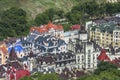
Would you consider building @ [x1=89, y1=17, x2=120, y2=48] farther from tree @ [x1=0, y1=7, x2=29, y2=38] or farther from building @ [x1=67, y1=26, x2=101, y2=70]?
tree @ [x1=0, y1=7, x2=29, y2=38]

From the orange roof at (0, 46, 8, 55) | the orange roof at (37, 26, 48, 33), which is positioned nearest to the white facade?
the orange roof at (0, 46, 8, 55)

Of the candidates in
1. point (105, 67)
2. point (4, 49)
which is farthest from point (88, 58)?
point (4, 49)

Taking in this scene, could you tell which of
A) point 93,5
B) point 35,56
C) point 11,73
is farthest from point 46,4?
point 11,73

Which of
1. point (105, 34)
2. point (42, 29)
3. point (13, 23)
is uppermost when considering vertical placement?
point (13, 23)

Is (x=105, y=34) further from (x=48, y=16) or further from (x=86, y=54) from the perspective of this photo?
(x=48, y=16)

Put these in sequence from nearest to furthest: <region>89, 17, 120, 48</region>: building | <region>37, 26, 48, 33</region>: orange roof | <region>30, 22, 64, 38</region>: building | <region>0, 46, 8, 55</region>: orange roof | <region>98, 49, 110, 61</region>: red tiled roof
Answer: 1. <region>98, 49, 110, 61</region>: red tiled roof
2. <region>0, 46, 8, 55</region>: orange roof
3. <region>89, 17, 120, 48</region>: building
4. <region>37, 26, 48, 33</region>: orange roof
5. <region>30, 22, 64, 38</region>: building

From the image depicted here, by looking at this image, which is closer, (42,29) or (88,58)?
(88,58)

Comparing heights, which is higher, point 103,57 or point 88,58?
point 103,57

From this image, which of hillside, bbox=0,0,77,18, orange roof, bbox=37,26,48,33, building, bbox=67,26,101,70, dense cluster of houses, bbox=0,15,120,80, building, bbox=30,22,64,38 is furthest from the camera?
hillside, bbox=0,0,77,18

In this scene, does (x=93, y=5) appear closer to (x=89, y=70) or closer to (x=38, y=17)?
(x=38, y=17)
